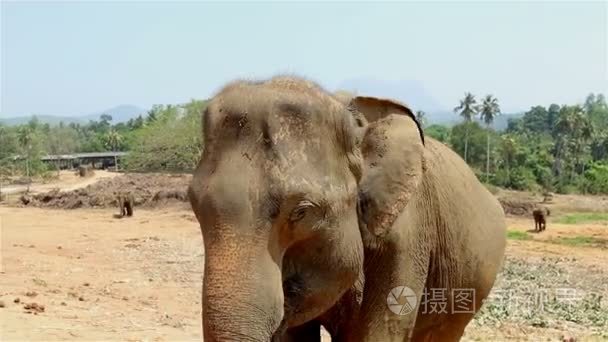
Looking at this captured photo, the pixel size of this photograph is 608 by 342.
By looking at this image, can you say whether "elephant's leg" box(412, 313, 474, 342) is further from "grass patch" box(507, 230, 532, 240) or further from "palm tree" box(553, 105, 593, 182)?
"palm tree" box(553, 105, 593, 182)

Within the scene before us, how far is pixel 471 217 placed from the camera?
182 inches

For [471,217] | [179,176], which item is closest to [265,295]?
[471,217]

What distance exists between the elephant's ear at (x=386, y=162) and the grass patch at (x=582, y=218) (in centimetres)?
3176

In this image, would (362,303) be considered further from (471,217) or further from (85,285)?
(85,285)

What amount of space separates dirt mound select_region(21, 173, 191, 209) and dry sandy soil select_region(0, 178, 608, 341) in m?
6.24

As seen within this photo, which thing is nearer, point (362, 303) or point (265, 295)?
point (265, 295)

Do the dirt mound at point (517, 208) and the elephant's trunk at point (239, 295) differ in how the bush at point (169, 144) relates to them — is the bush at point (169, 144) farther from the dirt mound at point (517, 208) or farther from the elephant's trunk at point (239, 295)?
the elephant's trunk at point (239, 295)

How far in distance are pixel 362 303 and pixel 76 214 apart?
1111 inches

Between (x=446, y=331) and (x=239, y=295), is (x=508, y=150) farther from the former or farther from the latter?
(x=239, y=295)

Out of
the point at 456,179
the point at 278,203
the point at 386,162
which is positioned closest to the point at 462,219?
the point at 456,179

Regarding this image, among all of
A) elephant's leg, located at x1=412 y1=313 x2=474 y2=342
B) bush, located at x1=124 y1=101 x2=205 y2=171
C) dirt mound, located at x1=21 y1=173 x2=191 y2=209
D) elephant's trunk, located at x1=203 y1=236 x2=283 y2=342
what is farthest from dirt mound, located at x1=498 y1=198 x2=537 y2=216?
elephant's trunk, located at x1=203 y1=236 x2=283 y2=342

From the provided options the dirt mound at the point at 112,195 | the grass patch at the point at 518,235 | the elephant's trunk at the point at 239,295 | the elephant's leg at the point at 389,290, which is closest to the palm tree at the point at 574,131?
the grass patch at the point at 518,235

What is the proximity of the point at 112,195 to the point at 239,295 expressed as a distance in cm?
3247

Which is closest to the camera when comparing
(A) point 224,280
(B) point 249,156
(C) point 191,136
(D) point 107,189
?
(A) point 224,280
